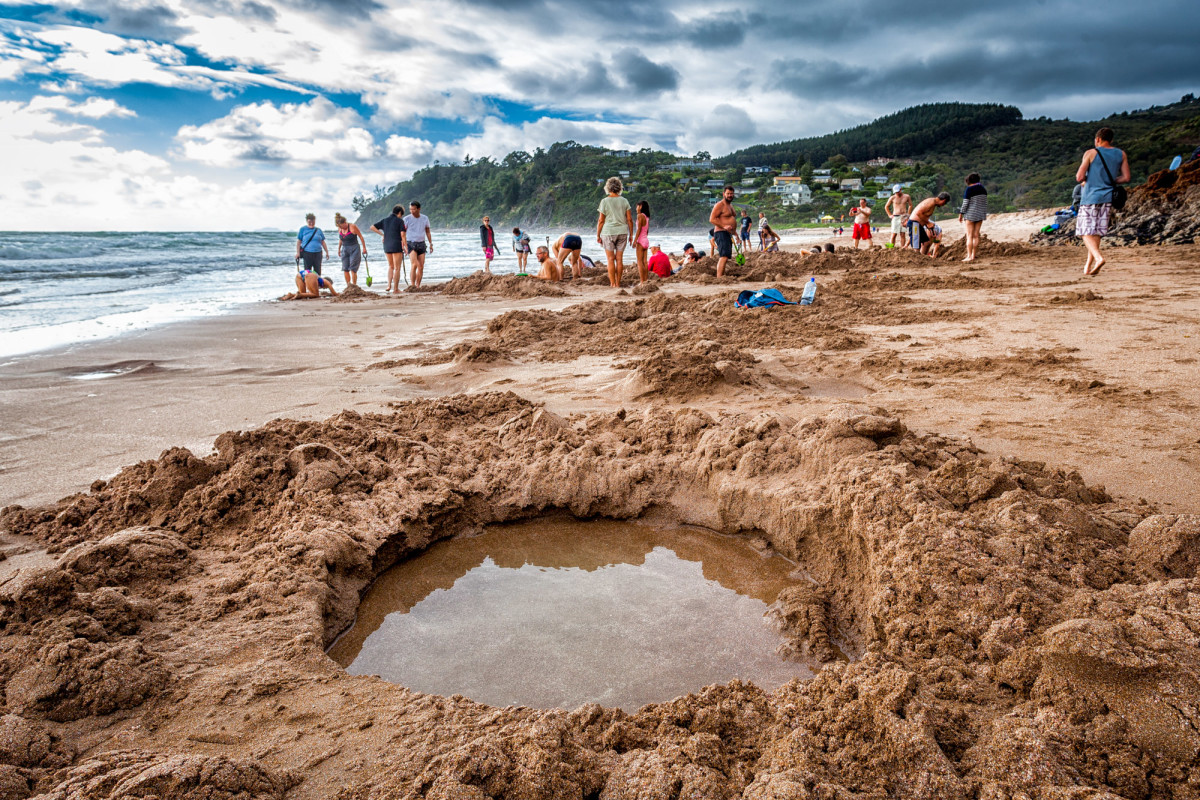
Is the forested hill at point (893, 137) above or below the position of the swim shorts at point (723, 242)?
above

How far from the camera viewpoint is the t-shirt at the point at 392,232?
40.3 ft

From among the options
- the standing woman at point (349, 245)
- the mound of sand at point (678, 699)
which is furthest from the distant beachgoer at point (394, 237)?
the mound of sand at point (678, 699)

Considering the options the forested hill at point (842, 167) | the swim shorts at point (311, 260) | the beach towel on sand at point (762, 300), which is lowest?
the beach towel on sand at point (762, 300)

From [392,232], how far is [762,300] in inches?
332

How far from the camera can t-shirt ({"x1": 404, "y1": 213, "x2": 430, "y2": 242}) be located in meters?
12.6

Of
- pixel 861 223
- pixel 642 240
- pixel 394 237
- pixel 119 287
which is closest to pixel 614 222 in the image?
pixel 642 240

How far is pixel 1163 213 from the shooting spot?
459 inches

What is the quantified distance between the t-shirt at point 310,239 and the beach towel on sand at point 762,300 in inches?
342

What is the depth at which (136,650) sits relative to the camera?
1.85 metres

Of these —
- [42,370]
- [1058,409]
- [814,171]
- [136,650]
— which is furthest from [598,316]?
[814,171]

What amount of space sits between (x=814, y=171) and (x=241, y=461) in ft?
270

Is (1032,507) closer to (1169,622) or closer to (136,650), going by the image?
(1169,622)

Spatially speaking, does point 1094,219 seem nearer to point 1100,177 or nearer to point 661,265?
point 1100,177

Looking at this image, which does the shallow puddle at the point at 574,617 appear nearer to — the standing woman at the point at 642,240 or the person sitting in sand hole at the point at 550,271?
the standing woman at the point at 642,240
